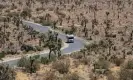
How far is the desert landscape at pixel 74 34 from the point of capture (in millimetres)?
39188

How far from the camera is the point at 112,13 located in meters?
89.0

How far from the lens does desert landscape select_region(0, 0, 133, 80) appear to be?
129 feet

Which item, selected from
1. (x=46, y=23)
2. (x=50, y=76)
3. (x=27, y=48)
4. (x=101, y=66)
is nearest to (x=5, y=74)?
(x=50, y=76)

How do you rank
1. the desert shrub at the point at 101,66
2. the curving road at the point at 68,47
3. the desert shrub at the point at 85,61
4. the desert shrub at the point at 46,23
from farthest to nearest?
the desert shrub at the point at 46,23
the curving road at the point at 68,47
the desert shrub at the point at 85,61
the desert shrub at the point at 101,66

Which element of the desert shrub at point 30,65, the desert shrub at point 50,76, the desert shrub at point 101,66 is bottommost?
the desert shrub at point 101,66

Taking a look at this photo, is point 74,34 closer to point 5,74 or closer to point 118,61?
point 118,61

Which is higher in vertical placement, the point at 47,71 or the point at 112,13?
the point at 47,71

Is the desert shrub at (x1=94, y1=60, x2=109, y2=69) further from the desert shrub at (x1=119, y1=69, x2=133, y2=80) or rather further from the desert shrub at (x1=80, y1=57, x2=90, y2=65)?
the desert shrub at (x1=119, y1=69, x2=133, y2=80)

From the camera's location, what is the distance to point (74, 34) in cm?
7031

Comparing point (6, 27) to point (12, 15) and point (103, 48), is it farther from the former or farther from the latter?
point (103, 48)

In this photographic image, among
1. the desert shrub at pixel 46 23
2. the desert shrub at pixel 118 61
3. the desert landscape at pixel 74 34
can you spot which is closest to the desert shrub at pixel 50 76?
the desert landscape at pixel 74 34

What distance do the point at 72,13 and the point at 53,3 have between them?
16.8m

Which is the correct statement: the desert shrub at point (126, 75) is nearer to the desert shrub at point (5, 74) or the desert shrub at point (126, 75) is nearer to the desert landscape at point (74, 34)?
the desert landscape at point (74, 34)

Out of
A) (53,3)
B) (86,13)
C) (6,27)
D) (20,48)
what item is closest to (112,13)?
(86,13)
